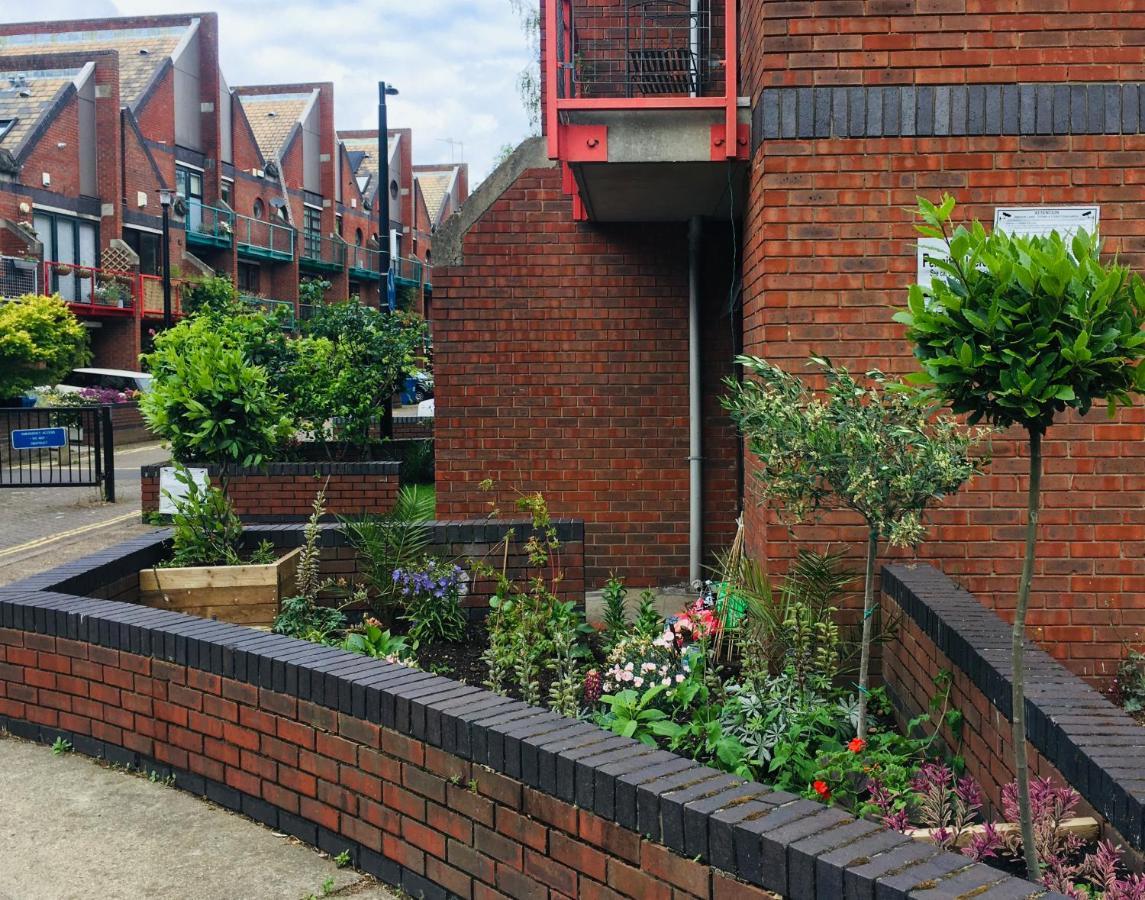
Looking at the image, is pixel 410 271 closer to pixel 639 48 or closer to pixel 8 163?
pixel 8 163

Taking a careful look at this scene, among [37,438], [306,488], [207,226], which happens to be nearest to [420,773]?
[306,488]

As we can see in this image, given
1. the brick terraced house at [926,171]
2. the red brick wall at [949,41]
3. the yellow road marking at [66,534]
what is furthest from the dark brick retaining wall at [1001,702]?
the yellow road marking at [66,534]

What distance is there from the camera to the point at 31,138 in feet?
125

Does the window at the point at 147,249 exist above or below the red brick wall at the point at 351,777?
above

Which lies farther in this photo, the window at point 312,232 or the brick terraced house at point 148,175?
Answer: the window at point 312,232

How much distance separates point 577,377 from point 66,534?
7779 millimetres

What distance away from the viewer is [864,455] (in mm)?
4402

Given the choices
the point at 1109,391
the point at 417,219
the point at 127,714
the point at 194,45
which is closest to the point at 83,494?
the point at 127,714

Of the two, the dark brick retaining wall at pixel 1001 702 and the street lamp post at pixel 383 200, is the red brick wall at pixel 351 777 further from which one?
the street lamp post at pixel 383 200

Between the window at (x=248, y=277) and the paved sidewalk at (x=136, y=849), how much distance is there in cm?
4813

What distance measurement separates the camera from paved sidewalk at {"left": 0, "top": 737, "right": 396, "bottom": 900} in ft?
14.0

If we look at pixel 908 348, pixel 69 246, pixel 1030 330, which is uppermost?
pixel 69 246

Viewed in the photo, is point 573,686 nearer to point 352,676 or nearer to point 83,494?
point 352,676

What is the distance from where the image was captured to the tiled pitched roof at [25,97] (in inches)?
1513
